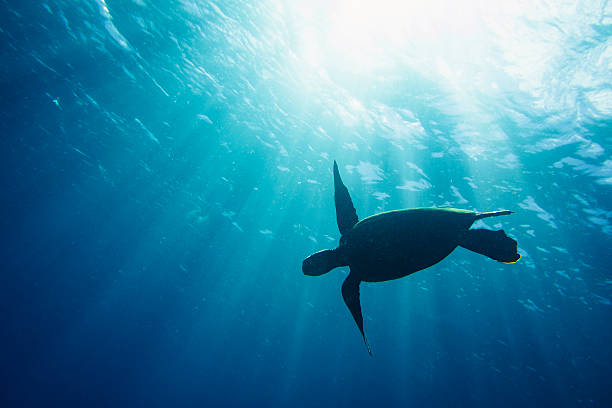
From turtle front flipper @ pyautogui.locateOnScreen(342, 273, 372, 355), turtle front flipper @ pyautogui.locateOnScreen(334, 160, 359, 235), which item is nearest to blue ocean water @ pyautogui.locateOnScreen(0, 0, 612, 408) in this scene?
turtle front flipper @ pyautogui.locateOnScreen(334, 160, 359, 235)

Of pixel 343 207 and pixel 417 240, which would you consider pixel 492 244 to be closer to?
pixel 417 240

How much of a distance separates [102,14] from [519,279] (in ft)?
70.2

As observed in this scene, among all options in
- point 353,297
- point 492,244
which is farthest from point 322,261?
point 492,244

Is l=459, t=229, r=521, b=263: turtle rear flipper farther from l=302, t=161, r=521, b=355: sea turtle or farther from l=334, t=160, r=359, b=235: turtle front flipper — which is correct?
l=334, t=160, r=359, b=235: turtle front flipper

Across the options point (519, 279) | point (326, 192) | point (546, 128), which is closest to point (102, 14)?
point (326, 192)

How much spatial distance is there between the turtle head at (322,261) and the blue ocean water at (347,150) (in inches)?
278

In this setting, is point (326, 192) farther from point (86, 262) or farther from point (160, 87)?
point (86, 262)

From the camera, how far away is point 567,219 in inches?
380

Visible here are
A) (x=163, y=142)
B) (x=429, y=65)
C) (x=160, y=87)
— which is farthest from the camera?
(x=163, y=142)

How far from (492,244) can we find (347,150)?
9569 millimetres

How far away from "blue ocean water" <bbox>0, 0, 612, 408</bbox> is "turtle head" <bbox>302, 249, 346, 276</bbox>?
23.2ft

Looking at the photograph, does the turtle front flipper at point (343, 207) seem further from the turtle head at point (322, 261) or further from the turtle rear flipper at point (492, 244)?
the turtle rear flipper at point (492, 244)

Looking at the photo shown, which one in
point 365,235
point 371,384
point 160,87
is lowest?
point 365,235

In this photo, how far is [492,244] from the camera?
2.17m
